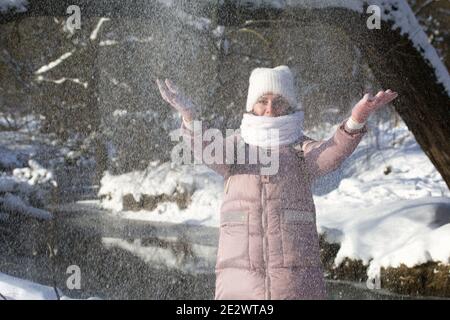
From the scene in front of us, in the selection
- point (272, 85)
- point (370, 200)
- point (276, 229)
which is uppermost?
point (370, 200)

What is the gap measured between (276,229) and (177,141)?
12.5m

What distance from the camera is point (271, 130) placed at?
10.2ft

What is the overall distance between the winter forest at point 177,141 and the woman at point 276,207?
177mm

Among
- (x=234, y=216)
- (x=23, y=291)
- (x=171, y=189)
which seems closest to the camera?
(x=234, y=216)

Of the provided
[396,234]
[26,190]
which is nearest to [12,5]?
[396,234]

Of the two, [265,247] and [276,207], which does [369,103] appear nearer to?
[276,207]

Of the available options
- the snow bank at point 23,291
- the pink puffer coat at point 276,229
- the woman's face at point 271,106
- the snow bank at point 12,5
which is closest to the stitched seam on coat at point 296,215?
the pink puffer coat at point 276,229

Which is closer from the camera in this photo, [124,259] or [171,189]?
[124,259]

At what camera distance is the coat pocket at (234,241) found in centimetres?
295

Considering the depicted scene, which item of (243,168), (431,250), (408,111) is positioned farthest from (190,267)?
(243,168)

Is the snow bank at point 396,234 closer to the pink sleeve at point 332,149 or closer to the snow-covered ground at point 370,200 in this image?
the snow-covered ground at point 370,200

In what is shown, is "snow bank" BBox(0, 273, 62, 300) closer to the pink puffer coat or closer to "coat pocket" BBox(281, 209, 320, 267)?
the pink puffer coat

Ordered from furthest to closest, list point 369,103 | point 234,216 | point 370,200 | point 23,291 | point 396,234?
point 370,200 < point 396,234 < point 23,291 < point 234,216 < point 369,103

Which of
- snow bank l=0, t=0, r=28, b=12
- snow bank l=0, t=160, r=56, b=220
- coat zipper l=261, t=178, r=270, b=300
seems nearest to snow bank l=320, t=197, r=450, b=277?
coat zipper l=261, t=178, r=270, b=300
